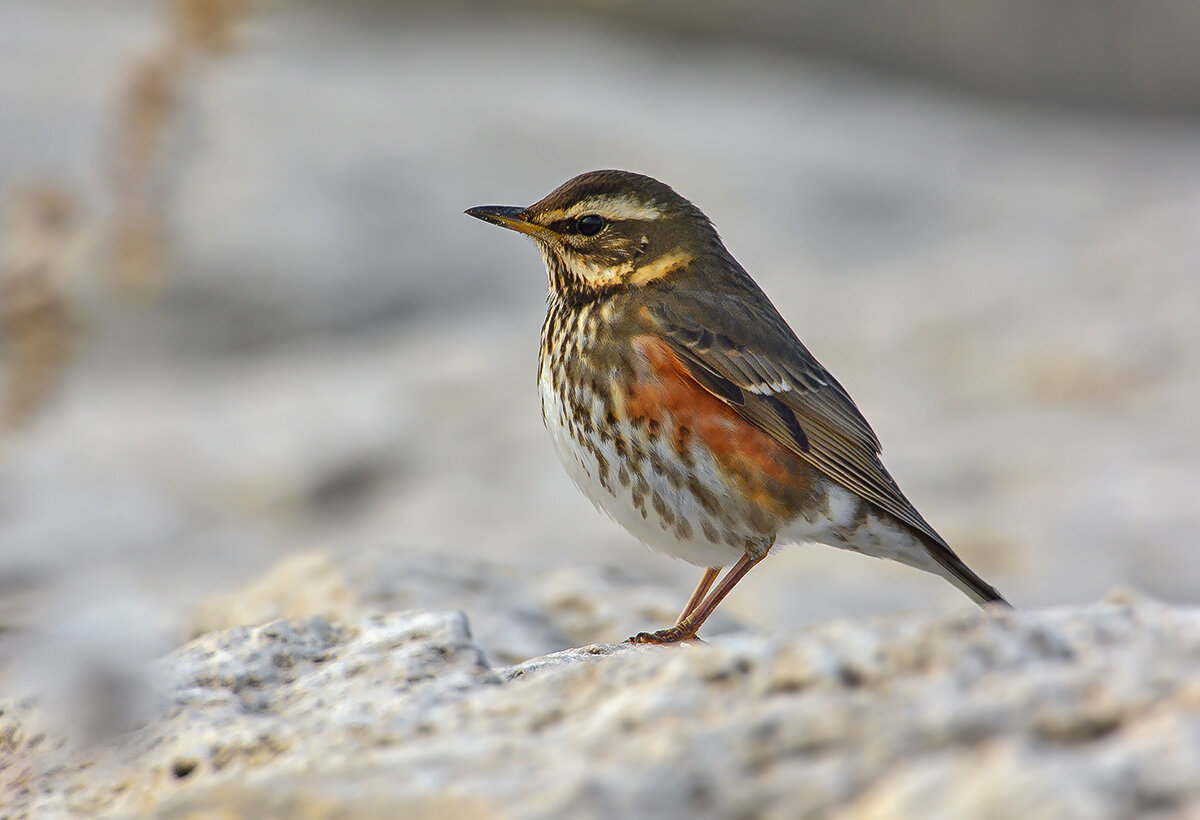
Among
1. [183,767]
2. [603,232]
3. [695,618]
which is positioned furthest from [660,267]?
→ [183,767]

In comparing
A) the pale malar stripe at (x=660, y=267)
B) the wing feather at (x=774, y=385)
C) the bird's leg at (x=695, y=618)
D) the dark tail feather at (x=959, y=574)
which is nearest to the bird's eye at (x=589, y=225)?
the pale malar stripe at (x=660, y=267)

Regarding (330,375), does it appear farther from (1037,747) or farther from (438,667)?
(1037,747)

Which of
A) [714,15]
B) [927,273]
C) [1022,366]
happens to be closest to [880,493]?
[1022,366]

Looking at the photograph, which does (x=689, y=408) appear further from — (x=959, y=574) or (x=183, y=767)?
(x=183, y=767)

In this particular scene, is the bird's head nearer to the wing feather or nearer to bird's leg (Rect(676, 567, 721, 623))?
the wing feather

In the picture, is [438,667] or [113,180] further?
[113,180]

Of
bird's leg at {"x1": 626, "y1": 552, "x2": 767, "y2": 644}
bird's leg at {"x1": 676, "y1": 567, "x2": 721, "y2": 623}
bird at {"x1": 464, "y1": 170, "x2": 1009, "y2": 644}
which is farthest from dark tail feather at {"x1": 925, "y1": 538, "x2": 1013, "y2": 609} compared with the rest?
bird's leg at {"x1": 676, "y1": 567, "x2": 721, "y2": 623}
